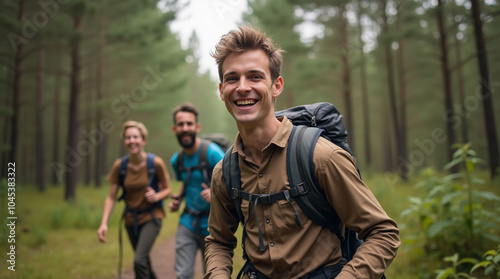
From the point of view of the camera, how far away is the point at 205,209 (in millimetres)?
4441

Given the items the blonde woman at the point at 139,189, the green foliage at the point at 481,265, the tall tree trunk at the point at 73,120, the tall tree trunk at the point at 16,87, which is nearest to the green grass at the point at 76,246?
the green foliage at the point at 481,265

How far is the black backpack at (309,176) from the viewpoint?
1831mm

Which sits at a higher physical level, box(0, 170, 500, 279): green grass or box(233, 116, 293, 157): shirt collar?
box(233, 116, 293, 157): shirt collar

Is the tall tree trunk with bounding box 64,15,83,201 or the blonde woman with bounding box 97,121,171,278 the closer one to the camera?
the blonde woman with bounding box 97,121,171,278

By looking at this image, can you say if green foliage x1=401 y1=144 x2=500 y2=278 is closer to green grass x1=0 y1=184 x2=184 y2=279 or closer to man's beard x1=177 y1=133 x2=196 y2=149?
man's beard x1=177 y1=133 x2=196 y2=149

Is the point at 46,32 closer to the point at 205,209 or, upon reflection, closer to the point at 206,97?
the point at 205,209

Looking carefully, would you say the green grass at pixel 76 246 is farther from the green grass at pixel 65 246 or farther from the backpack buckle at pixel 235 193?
the backpack buckle at pixel 235 193

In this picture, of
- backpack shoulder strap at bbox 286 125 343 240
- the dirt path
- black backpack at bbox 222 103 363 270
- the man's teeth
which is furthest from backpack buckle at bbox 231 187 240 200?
the dirt path

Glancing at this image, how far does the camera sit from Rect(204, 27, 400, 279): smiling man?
5.64ft

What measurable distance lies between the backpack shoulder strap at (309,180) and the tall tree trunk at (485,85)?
10.6m

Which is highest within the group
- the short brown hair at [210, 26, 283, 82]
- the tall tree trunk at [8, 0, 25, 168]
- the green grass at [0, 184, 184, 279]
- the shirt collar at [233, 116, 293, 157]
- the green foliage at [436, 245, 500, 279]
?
the tall tree trunk at [8, 0, 25, 168]

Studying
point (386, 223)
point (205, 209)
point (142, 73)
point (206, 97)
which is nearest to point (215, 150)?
point (205, 209)

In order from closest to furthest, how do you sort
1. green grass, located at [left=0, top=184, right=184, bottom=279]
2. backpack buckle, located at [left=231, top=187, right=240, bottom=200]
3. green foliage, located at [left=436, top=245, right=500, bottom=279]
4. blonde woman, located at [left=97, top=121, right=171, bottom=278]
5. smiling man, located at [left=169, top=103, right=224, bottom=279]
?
backpack buckle, located at [left=231, top=187, right=240, bottom=200], green foliage, located at [left=436, top=245, right=500, bottom=279], smiling man, located at [left=169, top=103, right=224, bottom=279], blonde woman, located at [left=97, top=121, right=171, bottom=278], green grass, located at [left=0, top=184, right=184, bottom=279]

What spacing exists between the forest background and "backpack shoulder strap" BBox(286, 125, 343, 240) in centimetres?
685
